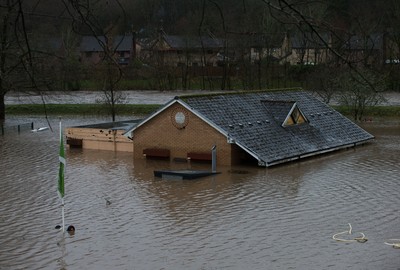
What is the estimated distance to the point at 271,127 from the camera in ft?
79.8

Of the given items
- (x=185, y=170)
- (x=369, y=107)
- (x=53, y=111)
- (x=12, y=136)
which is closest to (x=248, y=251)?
(x=185, y=170)

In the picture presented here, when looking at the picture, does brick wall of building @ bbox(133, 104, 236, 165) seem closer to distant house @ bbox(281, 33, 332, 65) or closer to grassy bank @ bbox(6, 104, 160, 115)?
distant house @ bbox(281, 33, 332, 65)

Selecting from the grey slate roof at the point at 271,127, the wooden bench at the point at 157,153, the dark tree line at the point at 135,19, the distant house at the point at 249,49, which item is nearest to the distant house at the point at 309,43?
the dark tree line at the point at 135,19

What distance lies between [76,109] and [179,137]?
19136 millimetres

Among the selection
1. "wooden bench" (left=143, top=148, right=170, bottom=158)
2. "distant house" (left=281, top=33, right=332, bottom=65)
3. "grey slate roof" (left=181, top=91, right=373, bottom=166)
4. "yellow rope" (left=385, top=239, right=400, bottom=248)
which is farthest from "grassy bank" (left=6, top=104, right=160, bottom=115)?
"yellow rope" (left=385, top=239, right=400, bottom=248)

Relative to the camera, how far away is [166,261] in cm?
1266

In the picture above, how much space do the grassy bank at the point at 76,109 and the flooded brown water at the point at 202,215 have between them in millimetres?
15269

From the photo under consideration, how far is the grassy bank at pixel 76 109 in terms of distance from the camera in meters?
40.2

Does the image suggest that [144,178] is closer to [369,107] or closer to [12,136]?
[12,136]

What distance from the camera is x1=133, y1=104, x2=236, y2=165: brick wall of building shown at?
22.8 meters

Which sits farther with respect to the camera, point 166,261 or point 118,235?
point 118,235

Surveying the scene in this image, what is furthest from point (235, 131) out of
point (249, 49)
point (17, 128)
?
point (249, 49)

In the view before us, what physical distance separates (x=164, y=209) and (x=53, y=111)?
85.4ft

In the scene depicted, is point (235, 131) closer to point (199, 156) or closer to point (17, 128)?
point (199, 156)
